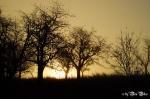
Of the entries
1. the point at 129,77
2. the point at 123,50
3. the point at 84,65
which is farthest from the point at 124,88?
the point at 84,65

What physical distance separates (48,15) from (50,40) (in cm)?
341

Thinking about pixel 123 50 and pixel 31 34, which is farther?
pixel 31 34

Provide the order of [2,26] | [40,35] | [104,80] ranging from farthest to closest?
[40,35] < [2,26] < [104,80]

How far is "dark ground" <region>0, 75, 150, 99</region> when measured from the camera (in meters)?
23.6

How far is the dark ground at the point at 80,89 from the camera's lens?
23578mm

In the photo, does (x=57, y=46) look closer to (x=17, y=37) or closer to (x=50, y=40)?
(x=50, y=40)

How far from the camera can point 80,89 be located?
25.7m

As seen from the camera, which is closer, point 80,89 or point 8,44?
point 80,89

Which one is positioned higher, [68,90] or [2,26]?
[2,26]

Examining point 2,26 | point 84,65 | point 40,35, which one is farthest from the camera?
point 84,65

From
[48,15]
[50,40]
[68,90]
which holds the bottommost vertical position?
[68,90]

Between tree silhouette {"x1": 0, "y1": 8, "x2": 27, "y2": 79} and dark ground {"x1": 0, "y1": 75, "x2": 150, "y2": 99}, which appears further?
tree silhouette {"x1": 0, "y1": 8, "x2": 27, "y2": 79}

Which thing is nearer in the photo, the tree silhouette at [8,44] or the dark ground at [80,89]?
the dark ground at [80,89]

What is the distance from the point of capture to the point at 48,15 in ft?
148
